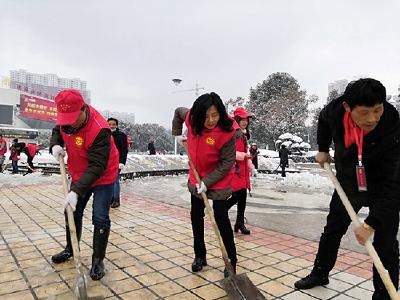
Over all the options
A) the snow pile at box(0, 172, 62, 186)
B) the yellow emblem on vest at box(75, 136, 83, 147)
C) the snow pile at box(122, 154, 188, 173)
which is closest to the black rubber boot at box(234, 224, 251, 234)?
the yellow emblem on vest at box(75, 136, 83, 147)

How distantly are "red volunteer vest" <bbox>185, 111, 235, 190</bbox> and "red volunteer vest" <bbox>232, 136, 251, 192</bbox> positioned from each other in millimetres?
1218

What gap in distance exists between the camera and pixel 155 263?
11.2 ft

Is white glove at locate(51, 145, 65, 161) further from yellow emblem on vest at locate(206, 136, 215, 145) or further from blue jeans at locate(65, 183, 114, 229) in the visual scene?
yellow emblem on vest at locate(206, 136, 215, 145)

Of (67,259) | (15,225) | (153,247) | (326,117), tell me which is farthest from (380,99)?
(15,225)

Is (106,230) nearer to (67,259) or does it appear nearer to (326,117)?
(67,259)

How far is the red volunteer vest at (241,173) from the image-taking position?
4.30m

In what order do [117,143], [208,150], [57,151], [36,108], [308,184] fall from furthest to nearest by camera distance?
[36,108]
[308,184]
[117,143]
[57,151]
[208,150]

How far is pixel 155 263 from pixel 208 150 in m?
1.35

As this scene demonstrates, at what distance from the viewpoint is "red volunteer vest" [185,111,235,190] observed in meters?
2.92

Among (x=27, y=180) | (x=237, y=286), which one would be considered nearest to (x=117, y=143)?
(x=237, y=286)

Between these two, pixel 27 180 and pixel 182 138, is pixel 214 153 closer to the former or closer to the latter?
pixel 182 138

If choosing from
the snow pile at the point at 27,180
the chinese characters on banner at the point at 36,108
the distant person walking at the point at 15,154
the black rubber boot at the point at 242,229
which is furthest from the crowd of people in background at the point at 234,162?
the chinese characters on banner at the point at 36,108

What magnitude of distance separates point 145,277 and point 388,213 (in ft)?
6.85

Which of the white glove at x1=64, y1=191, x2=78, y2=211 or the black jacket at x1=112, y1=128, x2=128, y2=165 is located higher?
the black jacket at x1=112, y1=128, x2=128, y2=165
